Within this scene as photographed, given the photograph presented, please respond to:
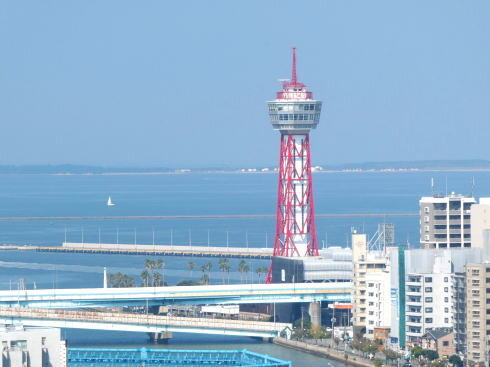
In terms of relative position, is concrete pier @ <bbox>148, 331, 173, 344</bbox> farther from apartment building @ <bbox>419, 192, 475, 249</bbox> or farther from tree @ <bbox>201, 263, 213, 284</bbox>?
tree @ <bbox>201, 263, 213, 284</bbox>

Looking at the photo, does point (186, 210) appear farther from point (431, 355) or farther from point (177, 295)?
point (431, 355)

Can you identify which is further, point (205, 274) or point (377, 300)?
point (205, 274)

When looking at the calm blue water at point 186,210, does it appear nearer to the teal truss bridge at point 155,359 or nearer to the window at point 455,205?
the window at point 455,205

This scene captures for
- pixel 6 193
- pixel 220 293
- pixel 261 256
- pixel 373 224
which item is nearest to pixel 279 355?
pixel 220 293

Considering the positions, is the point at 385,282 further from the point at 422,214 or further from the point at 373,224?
the point at 373,224

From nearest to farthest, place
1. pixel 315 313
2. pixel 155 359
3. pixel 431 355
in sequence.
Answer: pixel 155 359
pixel 431 355
pixel 315 313

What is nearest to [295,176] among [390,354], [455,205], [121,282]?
[121,282]

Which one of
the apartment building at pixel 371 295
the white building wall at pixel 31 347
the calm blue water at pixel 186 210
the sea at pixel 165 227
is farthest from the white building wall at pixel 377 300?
the calm blue water at pixel 186 210
